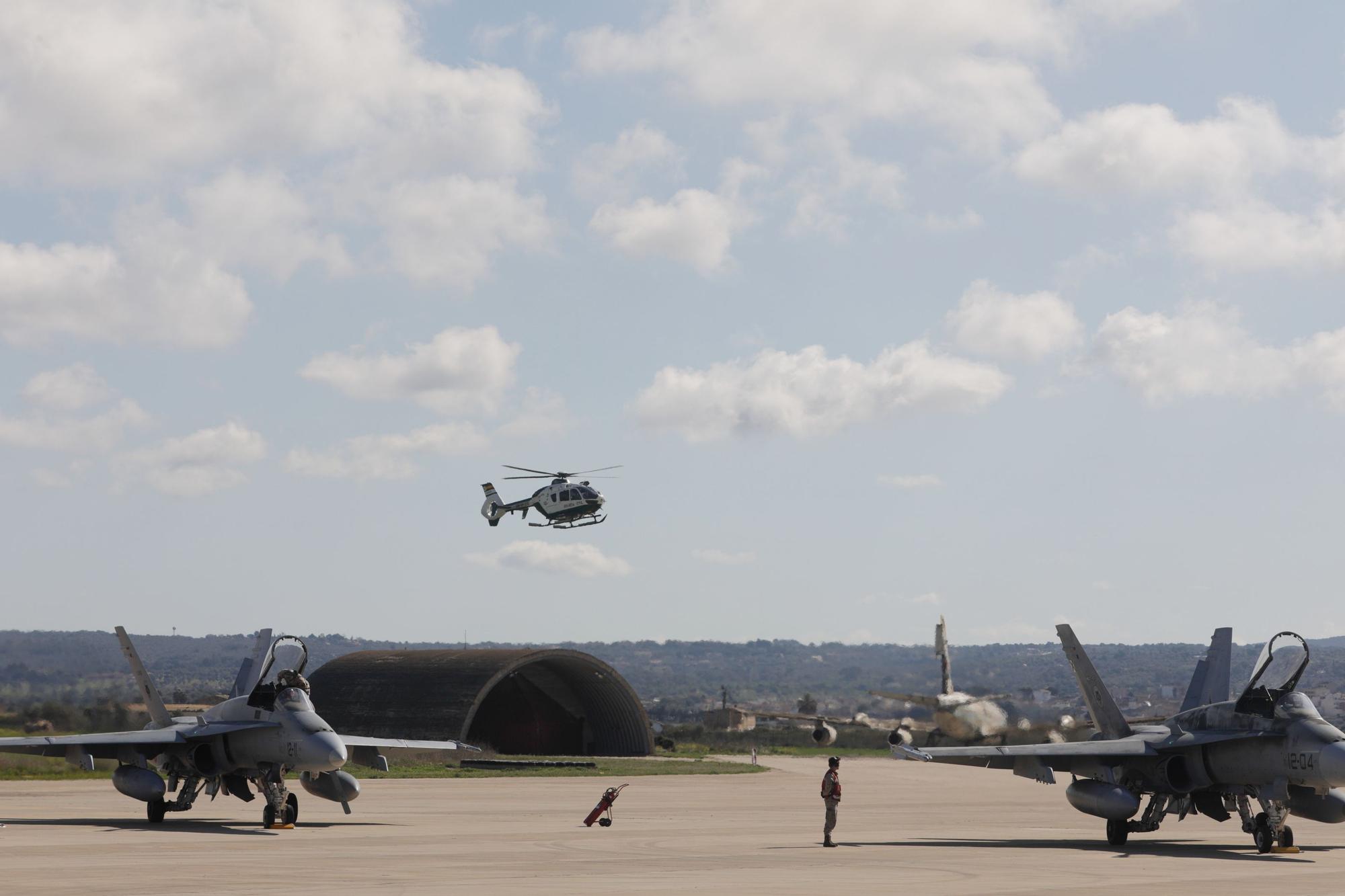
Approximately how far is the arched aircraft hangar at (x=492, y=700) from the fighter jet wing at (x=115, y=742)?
3220cm

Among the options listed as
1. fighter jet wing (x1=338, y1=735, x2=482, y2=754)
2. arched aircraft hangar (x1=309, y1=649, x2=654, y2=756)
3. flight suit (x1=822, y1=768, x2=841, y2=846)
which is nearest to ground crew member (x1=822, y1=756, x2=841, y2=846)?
flight suit (x1=822, y1=768, x2=841, y2=846)

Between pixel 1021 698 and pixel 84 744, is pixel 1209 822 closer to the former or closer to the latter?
pixel 84 744

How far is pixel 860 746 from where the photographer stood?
3255 inches

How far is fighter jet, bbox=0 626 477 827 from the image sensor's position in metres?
26.6

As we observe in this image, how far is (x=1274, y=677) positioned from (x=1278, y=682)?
0.15 m

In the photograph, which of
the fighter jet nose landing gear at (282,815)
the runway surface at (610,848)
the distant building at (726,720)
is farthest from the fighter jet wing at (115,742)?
the distant building at (726,720)

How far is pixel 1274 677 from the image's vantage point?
25.2 metres

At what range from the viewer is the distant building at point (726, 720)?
110500 mm

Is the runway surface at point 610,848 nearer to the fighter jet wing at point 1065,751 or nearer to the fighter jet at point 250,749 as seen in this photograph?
the fighter jet at point 250,749

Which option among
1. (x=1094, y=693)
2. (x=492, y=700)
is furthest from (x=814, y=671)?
(x=1094, y=693)

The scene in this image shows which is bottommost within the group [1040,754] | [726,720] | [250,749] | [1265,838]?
[726,720]

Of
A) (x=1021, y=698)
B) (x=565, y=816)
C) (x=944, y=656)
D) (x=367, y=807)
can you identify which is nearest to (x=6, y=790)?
(x=367, y=807)

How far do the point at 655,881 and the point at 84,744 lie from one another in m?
14.3

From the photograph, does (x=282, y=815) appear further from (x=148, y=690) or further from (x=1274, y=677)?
(x=1274, y=677)
